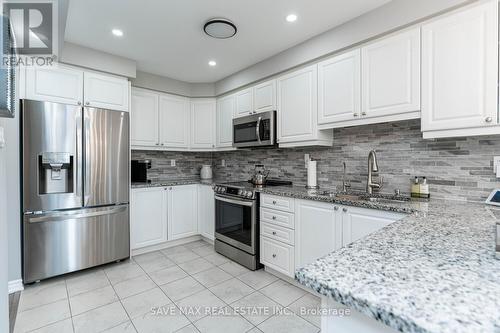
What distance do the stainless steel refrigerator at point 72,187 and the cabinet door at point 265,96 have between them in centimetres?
158

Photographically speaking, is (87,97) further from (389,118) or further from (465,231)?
(465,231)

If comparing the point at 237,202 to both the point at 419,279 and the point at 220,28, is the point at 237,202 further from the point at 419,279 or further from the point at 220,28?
the point at 419,279

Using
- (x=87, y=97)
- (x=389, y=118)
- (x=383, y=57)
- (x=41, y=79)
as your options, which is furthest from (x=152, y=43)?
(x=389, y=118)

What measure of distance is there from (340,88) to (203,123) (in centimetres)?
227

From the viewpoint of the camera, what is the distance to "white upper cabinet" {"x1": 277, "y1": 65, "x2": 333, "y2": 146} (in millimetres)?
2525

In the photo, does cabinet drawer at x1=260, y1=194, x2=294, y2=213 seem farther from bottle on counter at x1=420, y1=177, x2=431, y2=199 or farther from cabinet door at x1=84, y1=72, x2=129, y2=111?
cabinet door at x1=84, y1=72, x2=129, y2=111

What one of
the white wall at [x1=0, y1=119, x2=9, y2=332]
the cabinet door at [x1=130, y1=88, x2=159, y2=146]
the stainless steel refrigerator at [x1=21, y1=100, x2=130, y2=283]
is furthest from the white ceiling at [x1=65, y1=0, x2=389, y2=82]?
the white wall at [x1=0, y1=119, x2=9, y2=332]

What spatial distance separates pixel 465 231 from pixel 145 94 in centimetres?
358

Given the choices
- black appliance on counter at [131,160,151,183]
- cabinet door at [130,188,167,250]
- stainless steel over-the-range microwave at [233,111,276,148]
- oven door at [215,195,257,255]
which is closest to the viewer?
oven door at [215,195,257,255]

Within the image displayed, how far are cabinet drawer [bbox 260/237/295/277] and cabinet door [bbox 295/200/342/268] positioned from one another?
0.08 meters

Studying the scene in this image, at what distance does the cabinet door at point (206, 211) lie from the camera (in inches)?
137

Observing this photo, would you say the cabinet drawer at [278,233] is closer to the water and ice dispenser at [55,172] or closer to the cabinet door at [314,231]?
the cabinet door at [314,231]

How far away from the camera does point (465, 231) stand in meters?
1.04

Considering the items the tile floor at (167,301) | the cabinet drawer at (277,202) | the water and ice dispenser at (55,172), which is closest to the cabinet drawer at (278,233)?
the cabinet drawer at (277,202)
